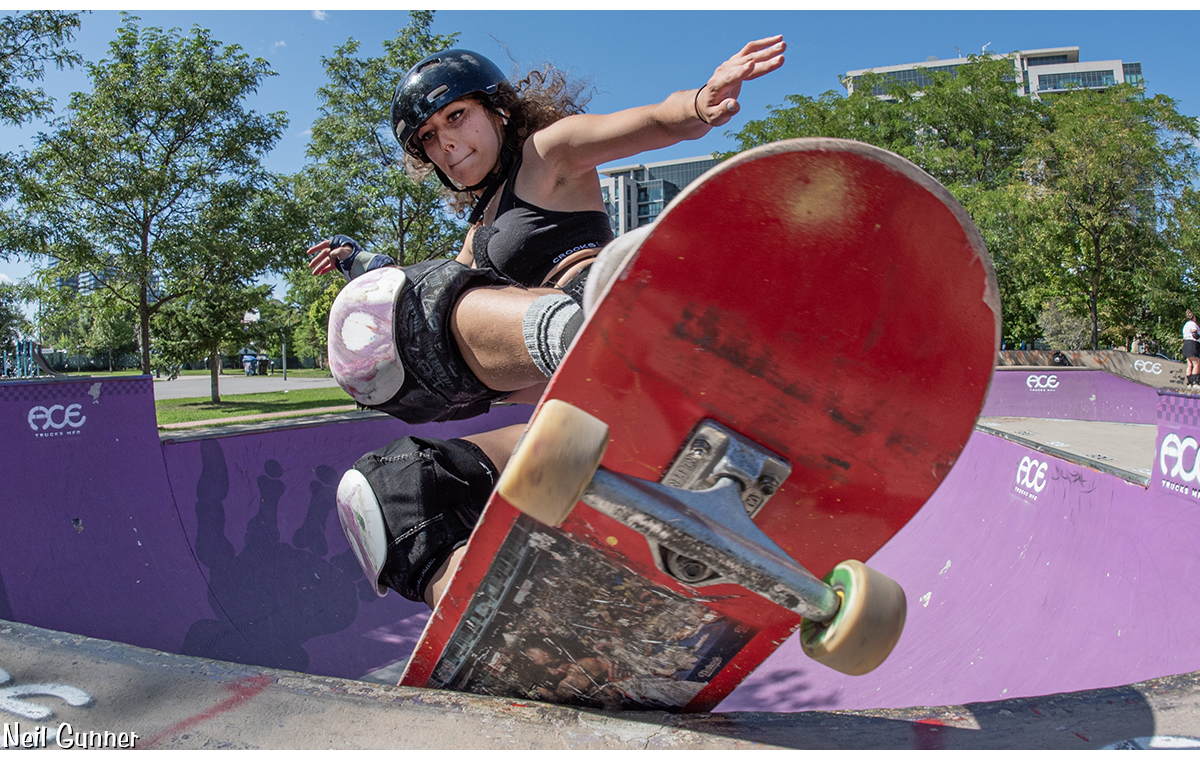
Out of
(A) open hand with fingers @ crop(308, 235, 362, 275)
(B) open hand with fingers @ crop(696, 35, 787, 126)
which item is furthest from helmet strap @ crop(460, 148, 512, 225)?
(B) open hand with fingers @ crop(696, 35, 787, 126)

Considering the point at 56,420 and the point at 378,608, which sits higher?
the point at 56,420

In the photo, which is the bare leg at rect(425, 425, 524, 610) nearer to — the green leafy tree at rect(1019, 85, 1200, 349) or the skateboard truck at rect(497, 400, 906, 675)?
the skateboard truck at rect(497, 400, 906, 675)

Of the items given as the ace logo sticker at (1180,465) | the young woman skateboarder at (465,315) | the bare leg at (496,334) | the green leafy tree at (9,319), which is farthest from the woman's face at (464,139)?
the green leafy tree at (9,319)

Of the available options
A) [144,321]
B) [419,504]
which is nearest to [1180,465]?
[419,504]

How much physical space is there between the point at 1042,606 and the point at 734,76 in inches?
104

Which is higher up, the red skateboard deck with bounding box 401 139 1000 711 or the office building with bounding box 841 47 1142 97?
the office building with bounding box 841 47 1142 97

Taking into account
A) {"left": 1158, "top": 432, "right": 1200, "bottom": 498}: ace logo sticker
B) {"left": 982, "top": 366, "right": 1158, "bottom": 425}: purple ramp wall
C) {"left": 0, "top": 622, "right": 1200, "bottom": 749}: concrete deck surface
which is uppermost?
{"left": 1158, "top": 432, "right": 1200, "bottom": 498}: ace logo sticker

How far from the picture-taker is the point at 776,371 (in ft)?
3.55

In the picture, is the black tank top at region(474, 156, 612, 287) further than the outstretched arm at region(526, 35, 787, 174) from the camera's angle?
Yes

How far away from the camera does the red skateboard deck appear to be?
1.01 meters

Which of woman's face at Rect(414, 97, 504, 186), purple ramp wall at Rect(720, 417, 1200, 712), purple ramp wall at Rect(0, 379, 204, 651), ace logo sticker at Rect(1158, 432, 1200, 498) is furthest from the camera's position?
purple ramp wall at Rect(0, 379, 204, 651)

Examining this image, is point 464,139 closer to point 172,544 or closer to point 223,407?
point 172,544

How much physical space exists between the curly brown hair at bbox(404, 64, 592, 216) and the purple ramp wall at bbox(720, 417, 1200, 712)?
250 centimetres

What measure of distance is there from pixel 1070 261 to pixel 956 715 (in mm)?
21564
